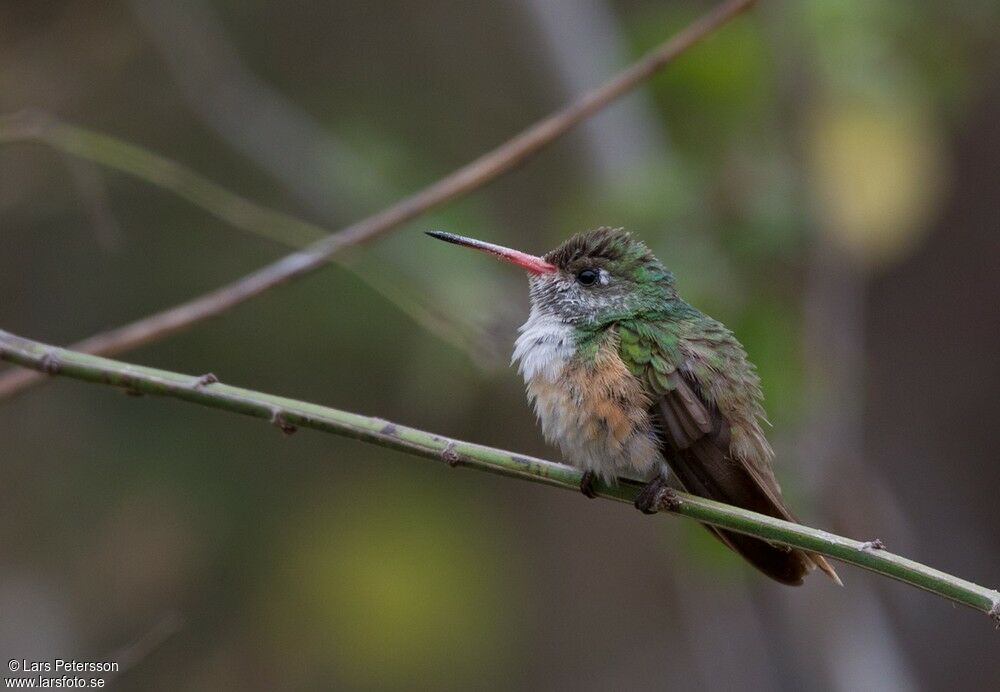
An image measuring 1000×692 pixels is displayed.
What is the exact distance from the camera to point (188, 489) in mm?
5426

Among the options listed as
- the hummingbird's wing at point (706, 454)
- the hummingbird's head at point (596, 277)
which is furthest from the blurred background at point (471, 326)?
the hummingbird's wing at point (706, 454)

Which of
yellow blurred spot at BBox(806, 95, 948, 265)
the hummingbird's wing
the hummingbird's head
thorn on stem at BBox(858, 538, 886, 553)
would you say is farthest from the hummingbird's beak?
thorn on stem at BBox(858, 538, 886, 553)

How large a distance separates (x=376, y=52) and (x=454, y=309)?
3410mm

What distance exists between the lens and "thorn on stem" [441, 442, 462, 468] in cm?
226

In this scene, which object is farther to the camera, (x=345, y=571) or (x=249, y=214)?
(x=345, y=571)

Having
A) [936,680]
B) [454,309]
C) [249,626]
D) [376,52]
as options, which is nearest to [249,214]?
[454,309]

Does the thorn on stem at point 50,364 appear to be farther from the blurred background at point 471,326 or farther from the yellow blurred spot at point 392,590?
the yellow blurred spot at point 392,590

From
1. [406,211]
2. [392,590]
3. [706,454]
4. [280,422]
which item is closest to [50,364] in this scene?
[280,422]

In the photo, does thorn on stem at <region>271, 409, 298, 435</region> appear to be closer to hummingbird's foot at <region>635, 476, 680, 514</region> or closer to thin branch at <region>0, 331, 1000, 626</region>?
thin branch at <region>0, 331, 1000, 626</region>

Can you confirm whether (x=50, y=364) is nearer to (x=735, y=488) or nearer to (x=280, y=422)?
(x=280, y=422)

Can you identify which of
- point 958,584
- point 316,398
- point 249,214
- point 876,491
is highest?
point 316,398

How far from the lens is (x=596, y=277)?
3.33 m

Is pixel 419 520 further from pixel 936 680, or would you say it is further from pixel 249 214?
pixel 936 680

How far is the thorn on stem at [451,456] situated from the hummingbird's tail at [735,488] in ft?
2.50
